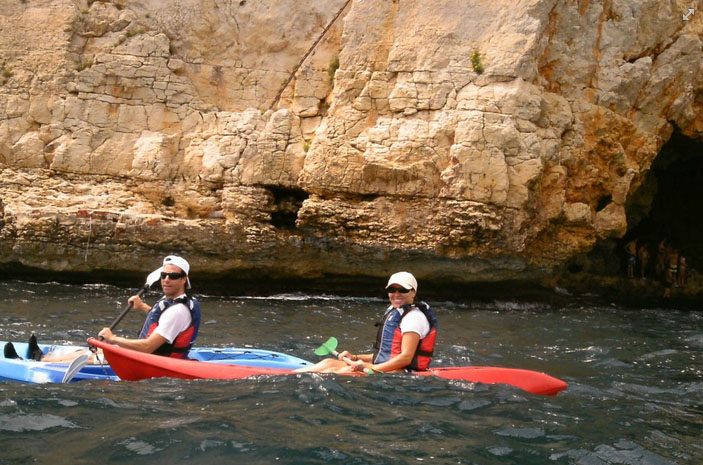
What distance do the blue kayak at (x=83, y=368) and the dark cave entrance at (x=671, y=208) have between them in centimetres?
1107

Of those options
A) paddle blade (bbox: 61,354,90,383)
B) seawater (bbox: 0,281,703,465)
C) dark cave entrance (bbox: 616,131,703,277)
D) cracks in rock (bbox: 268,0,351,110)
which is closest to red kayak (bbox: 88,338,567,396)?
seawater (bbox: 0,281,703,465)

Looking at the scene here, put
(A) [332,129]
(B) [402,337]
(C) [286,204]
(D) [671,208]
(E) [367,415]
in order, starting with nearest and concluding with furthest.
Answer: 1. (E) [367,415]
2. (B) [402,337]
3. (A) [332,129]
4. (C) [286,204]
5. (D) [671,208]

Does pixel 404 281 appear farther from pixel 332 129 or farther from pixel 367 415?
pixel 332 129

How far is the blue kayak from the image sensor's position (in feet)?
18.8

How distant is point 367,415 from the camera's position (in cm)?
504

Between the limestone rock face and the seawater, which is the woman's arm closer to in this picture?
the seawater

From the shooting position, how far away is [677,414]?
5754 mm

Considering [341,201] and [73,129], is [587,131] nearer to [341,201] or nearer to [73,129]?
[341,201]

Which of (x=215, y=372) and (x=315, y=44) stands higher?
(x=315, y=44)

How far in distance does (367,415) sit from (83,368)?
7.83ft

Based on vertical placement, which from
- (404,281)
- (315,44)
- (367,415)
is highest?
(315,44)

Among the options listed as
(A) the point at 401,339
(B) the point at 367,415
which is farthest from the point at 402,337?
(B) the point at 367,415

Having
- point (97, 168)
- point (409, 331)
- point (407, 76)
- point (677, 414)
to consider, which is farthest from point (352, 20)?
point (677, 414)

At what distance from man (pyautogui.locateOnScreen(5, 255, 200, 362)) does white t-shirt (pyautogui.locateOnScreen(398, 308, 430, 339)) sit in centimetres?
161
